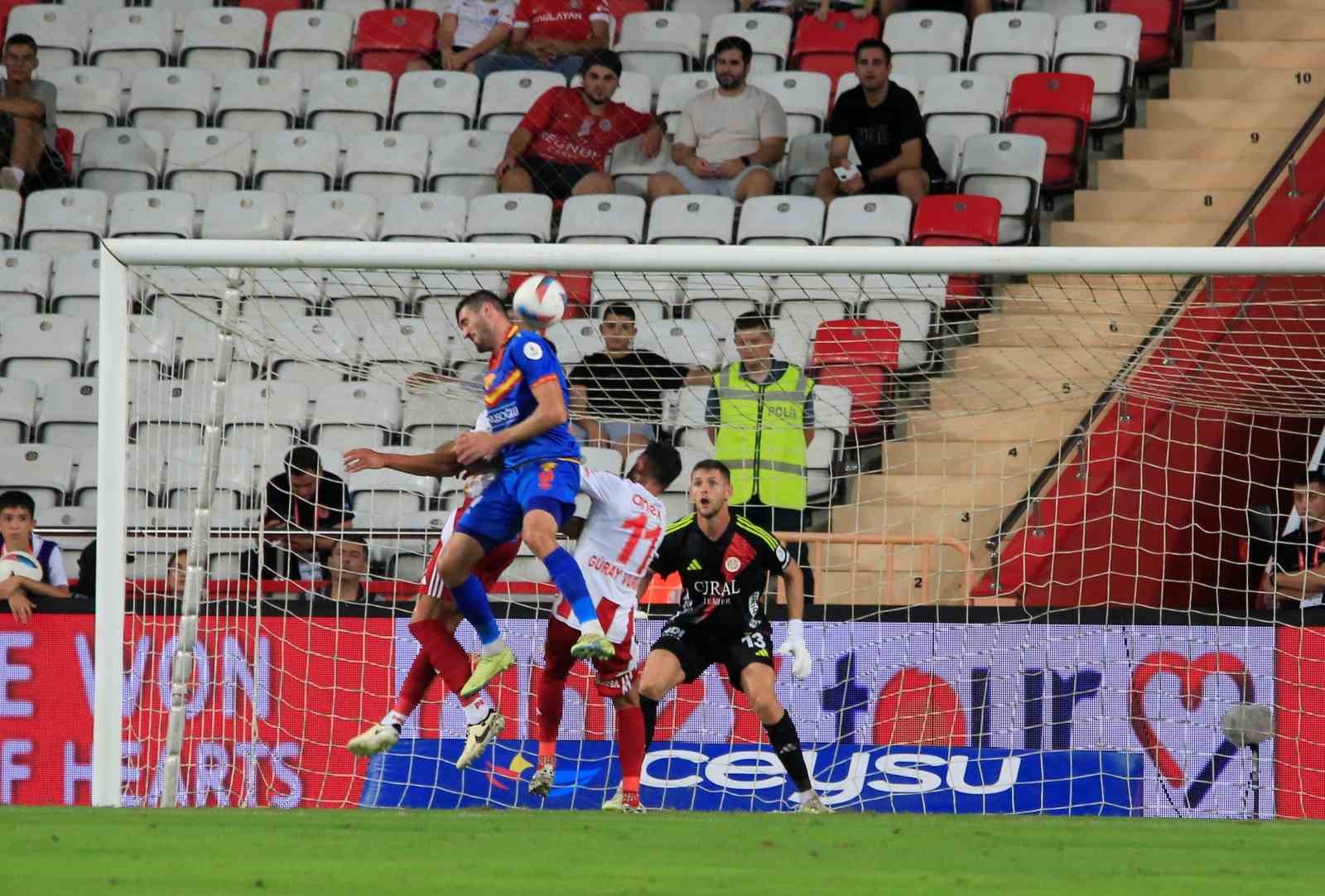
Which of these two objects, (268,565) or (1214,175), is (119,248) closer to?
(268,565)

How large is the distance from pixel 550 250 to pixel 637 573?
59.9 inches

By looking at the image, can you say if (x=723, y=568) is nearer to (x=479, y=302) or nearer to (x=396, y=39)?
(x=479, y=302)

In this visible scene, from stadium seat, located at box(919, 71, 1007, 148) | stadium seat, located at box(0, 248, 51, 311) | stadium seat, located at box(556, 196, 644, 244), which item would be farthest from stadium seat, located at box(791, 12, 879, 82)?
stadium seat, located at box(0, 248, 51, 311)

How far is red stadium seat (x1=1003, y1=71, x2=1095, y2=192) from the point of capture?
1252cm

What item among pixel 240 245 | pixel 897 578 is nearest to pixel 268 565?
pixel 240 245

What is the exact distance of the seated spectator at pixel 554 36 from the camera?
13812 millimetres

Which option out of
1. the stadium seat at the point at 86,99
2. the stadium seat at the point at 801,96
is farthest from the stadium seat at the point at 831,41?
the stadium seat at the point at 86,99

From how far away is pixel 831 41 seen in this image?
13.7 m

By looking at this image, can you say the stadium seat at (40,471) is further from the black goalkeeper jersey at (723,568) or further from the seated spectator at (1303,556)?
the seated spectator at (1303,556)

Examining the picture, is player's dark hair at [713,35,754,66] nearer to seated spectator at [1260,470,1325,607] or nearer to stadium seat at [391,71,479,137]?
stadium seat at [391,71,479,137]

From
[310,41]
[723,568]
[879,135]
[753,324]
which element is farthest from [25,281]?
[723,568]

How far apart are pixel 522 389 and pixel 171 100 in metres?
7.67

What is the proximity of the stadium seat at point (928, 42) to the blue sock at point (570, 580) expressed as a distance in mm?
6888

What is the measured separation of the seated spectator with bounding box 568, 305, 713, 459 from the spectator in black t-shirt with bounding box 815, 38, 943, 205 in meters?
2.65
